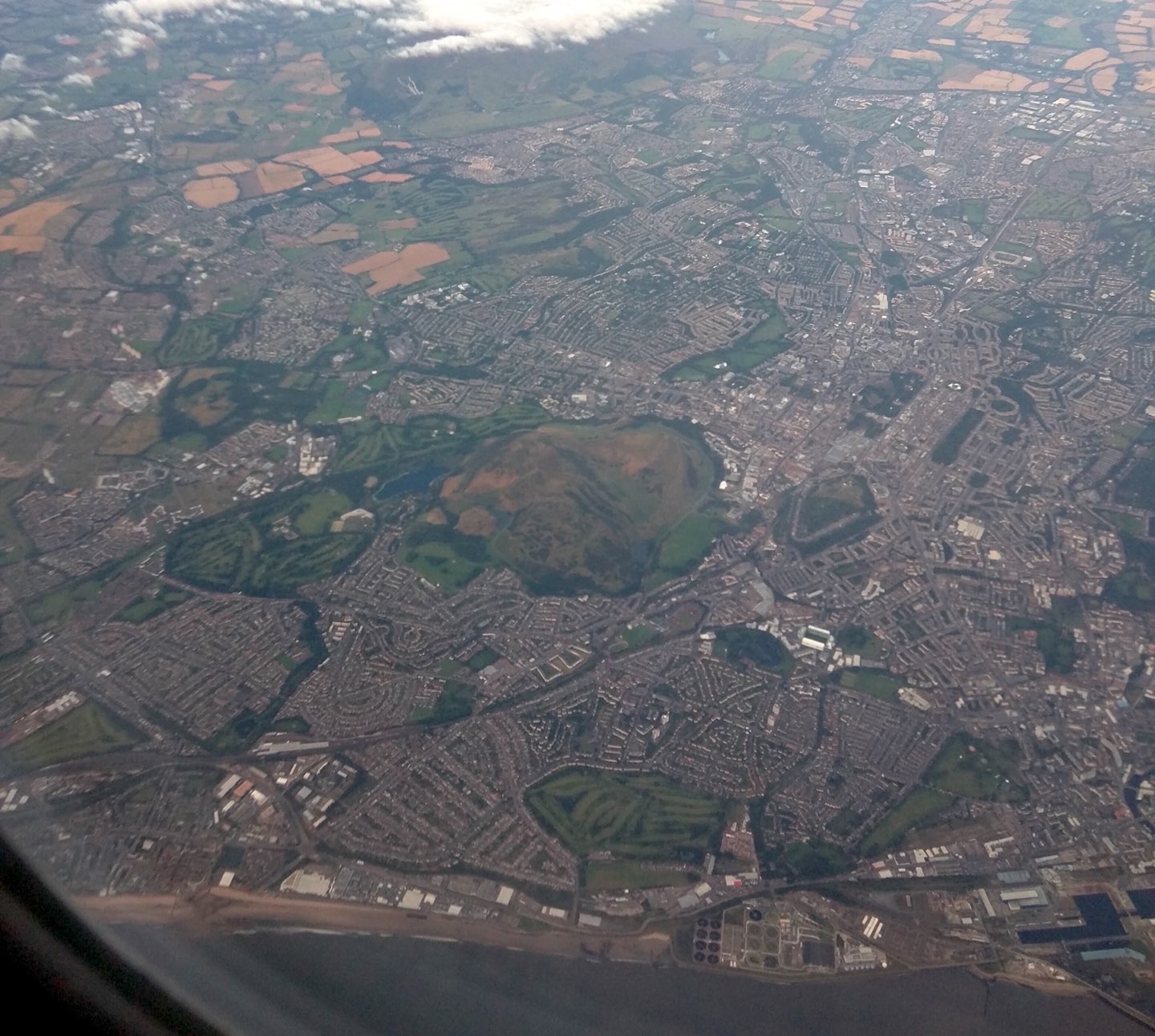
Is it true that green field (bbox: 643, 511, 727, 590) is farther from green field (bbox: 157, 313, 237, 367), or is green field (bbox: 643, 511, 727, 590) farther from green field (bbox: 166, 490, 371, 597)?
green field (bbox: 157, 313, 237, 367)

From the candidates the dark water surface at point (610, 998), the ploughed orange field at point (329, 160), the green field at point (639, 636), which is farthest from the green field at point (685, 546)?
the ploughed orange field at point (329, 160)

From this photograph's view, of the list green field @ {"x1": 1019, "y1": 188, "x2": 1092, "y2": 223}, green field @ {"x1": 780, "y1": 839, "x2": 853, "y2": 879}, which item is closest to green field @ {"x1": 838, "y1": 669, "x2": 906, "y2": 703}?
green field @ {"x1": 780, "y1": 839, "x2": 853, "y2": 879}

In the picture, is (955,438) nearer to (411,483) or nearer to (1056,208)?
(411,483)

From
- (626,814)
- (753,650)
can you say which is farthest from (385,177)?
(626,814)

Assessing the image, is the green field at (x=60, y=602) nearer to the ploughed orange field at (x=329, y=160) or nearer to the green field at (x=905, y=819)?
the green field at (x=905, y=819)

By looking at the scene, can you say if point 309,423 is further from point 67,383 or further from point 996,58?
point 996,58

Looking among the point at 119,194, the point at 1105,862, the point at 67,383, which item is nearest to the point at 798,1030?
the point at 1105,862
